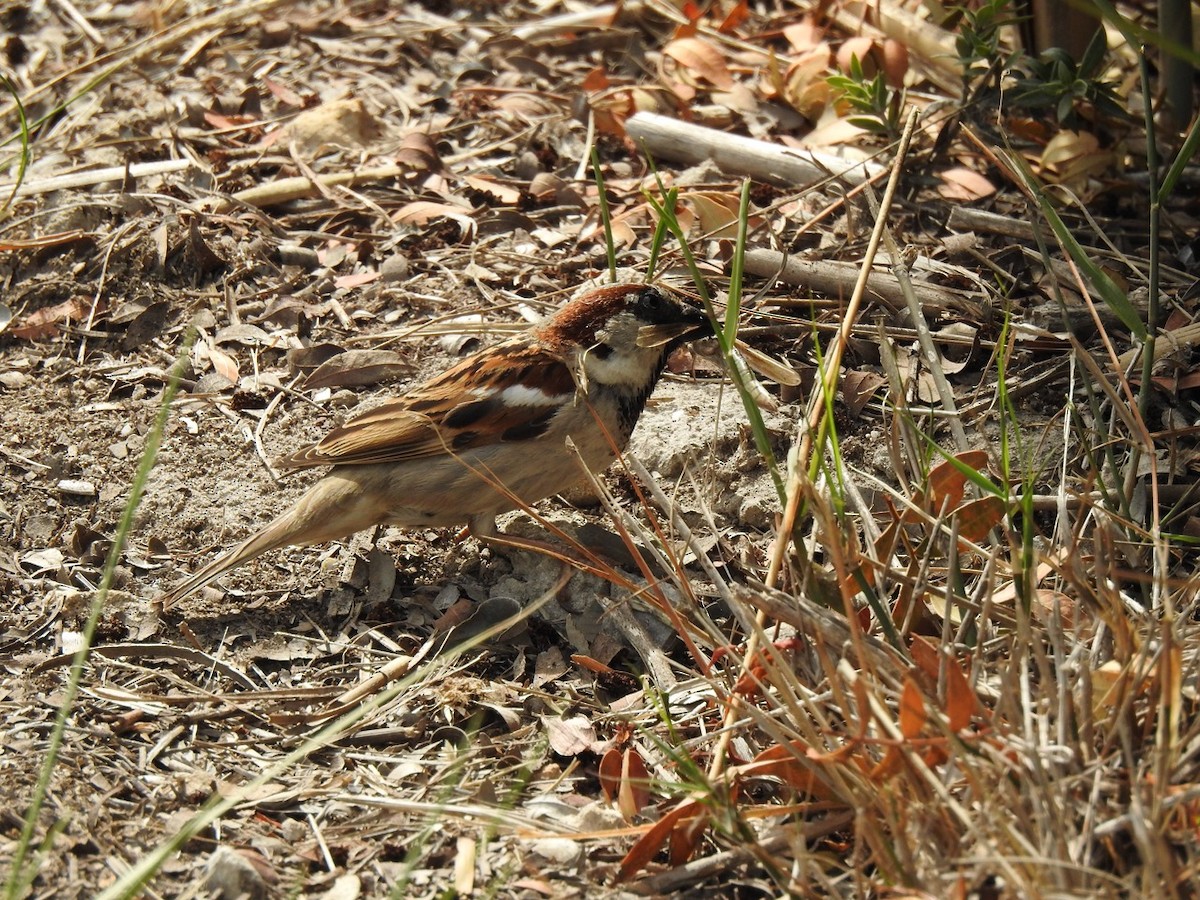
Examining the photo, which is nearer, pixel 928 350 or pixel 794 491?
pixel 794 491

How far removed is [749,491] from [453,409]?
36.5 inches

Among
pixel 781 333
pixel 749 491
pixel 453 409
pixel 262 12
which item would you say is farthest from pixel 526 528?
pixel 262 12

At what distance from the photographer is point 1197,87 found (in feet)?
16.0

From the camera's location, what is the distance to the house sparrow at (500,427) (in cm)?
381

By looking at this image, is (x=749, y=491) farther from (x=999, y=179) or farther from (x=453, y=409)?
(x=999, y=179)

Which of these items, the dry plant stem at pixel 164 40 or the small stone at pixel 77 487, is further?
the dry plant stem at pixel 164 40

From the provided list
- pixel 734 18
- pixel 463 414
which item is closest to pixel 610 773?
pixel 463 414

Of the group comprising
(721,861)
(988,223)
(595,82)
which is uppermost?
(595,82)

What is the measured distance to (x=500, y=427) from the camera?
3914 mm

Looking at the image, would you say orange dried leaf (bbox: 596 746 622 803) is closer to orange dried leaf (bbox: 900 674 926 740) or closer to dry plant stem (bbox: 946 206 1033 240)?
orange dried leaf (bbox: 900 674 926 740)

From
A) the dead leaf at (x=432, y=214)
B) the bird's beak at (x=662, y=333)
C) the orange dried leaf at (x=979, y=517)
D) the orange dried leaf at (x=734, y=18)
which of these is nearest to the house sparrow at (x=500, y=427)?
the bird's beak at (x=662, y=333)

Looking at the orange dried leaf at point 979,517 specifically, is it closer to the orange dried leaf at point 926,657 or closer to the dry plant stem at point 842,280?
the orange dried leaf at point 926,657

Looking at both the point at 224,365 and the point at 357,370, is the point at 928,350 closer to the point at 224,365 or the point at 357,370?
the point at 357,370

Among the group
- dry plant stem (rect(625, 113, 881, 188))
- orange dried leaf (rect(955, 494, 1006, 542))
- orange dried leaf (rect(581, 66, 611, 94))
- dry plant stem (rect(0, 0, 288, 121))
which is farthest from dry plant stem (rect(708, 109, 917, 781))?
dry plant stem (rect(0, 0, 288, 121))
